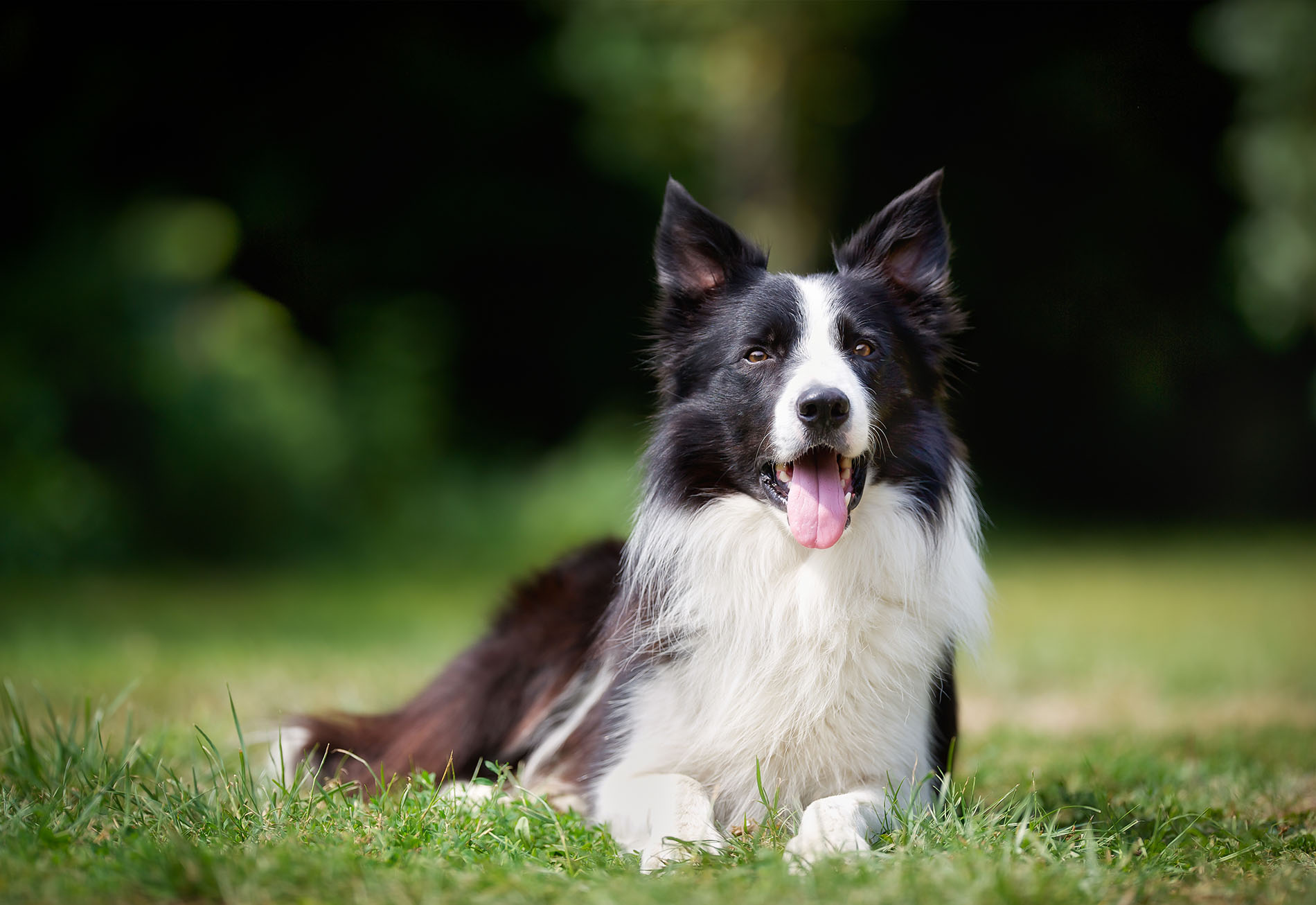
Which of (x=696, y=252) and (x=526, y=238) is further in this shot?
(x=526, y=238)

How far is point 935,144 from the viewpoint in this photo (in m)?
16.8

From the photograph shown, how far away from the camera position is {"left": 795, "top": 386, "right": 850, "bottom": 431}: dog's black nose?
2.99 metres

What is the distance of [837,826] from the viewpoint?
113 inches

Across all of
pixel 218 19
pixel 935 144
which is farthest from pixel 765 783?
pixel 935 144

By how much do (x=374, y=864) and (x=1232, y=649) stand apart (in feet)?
22.4

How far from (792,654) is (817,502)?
45 cm

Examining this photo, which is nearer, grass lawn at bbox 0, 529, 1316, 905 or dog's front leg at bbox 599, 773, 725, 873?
grass lawn at bbox 0, 529, 1316, 905

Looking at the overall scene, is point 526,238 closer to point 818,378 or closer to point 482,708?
point 482,708

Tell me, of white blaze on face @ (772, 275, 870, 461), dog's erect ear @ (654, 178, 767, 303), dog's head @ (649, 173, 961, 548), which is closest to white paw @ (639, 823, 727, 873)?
dog's head @ (649, 173, 961, 548)

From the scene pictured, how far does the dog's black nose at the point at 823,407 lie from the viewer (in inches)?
118

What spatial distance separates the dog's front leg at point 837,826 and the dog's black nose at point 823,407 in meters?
1.00

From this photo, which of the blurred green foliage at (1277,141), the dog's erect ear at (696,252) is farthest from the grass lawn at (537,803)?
the blurred green foliage at (1277,141)

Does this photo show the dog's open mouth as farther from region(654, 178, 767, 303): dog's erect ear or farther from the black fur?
region(654, 178, 767, 303): dog's erect ear

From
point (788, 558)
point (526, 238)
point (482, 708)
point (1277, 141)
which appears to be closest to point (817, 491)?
point (788, 558)
